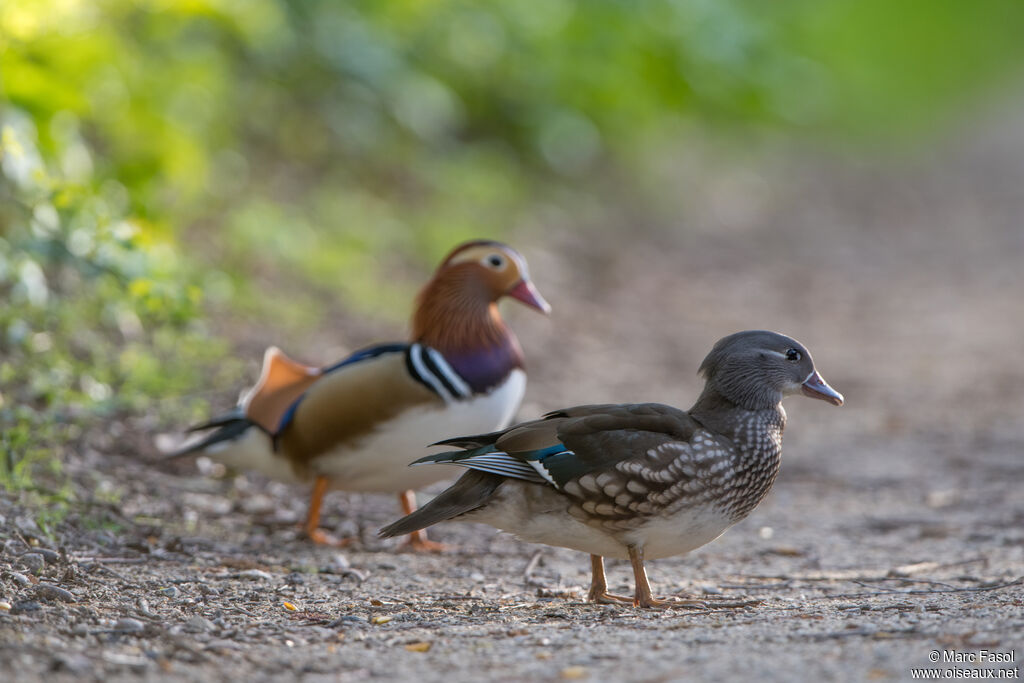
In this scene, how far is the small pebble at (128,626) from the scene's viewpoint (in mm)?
3082

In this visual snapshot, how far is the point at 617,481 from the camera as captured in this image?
3.42 metres

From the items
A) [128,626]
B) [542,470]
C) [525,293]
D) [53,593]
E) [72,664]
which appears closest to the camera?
[72,664]

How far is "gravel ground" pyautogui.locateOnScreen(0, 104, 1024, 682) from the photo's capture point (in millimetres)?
2879

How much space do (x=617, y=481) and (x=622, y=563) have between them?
38.6 inches

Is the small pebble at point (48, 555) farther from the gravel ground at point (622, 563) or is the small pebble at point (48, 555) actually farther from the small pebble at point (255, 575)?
the small pebble at point (255, 575)

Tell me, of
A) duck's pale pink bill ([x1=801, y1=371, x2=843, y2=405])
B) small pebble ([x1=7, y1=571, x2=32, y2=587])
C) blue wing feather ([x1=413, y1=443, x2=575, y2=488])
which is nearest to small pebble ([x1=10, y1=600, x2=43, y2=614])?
small pebble ([x1=7, y1=571, x2=32, y2=587])

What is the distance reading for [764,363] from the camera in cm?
379

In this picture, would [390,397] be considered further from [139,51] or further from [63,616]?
[139,51]

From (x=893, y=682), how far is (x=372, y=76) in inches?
269

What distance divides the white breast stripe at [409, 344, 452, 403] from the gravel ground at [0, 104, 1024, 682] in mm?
Result: 566

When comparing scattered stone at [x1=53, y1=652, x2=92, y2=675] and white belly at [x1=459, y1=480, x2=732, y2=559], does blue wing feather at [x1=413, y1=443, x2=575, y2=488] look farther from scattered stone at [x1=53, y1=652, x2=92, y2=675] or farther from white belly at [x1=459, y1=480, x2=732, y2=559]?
scattered stone at [x1=53, y1=652, x2=92, y2=675]

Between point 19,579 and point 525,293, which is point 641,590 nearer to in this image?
point 525,293

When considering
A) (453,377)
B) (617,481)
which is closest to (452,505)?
(617,481)

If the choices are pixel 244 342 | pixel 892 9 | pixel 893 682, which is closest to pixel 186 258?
pixel 244 342
